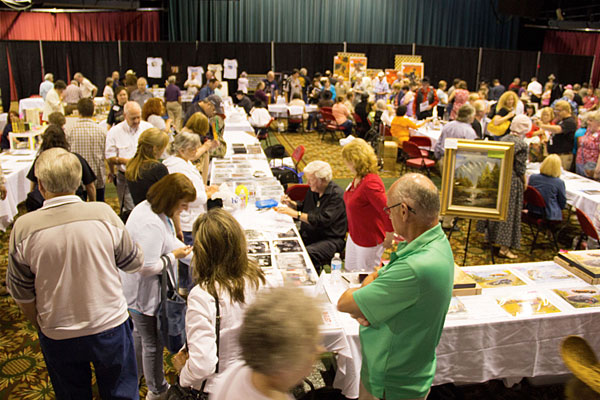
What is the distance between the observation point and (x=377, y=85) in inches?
541

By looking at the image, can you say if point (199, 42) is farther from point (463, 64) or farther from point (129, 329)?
point (129, 329)

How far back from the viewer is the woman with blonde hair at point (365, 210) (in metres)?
3.61

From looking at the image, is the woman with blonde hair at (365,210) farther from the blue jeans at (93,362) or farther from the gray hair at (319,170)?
the blue jeans at (93,362)

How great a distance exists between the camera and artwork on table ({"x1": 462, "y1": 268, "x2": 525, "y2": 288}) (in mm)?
3114

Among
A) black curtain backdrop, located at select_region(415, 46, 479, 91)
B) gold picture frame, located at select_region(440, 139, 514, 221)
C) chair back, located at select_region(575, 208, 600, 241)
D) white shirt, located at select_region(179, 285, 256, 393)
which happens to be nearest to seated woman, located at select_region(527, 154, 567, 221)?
chair back, located at select_region(575, 208, 600, 241)

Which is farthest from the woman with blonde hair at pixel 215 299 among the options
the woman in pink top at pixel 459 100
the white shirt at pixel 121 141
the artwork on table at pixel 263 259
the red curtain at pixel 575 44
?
the red curtain at pixel 575 44

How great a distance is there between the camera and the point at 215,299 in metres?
1.84

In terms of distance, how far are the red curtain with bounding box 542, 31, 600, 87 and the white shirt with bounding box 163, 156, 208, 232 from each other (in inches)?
876

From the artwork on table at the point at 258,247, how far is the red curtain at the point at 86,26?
18.0m

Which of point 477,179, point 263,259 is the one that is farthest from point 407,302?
point 477,179

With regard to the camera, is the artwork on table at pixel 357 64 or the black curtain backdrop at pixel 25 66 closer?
the black curtain backdrop at pixel 25 66

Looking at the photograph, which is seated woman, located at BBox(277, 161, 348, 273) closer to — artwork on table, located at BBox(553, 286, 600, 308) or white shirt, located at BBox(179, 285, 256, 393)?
artwork on table, located at BBox(553, 286, 600, 308)

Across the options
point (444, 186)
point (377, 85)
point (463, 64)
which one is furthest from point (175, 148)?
point (463, 64)

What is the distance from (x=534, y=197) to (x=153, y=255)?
4.08 meters
